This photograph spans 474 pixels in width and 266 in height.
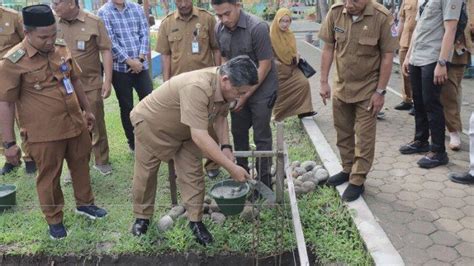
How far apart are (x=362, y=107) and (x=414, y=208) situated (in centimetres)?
95

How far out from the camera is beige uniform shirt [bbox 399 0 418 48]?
558cm

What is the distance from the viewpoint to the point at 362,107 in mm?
3736

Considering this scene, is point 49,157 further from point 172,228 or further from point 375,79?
point 375,79

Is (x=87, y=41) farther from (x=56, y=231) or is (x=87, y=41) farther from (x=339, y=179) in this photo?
(x=339, y=179)

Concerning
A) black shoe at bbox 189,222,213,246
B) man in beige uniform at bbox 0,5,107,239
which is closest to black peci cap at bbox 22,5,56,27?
man in beige uniform at bbox 0,5,107,239

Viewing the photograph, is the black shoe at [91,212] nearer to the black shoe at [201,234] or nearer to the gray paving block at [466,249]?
the black shoe at [201,234]

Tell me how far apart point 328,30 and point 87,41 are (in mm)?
2381

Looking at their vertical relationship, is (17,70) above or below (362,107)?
above

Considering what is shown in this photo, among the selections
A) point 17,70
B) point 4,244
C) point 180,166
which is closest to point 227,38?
point 180,166

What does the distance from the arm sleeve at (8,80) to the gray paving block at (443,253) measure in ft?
10.5

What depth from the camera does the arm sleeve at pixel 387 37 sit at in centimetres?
348

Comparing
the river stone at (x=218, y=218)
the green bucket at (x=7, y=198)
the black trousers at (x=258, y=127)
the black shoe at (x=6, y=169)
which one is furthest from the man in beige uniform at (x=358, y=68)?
the black shoe at (x=6, y=169)

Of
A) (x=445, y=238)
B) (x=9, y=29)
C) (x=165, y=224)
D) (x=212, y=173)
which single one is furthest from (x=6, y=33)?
(x=445, y=238)

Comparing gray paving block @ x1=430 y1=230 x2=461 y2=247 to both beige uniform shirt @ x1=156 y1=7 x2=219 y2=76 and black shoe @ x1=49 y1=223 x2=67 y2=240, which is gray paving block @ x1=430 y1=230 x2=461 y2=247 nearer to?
beige uniform shirt @ x1=156 y1=7 x2=219 y2=76
